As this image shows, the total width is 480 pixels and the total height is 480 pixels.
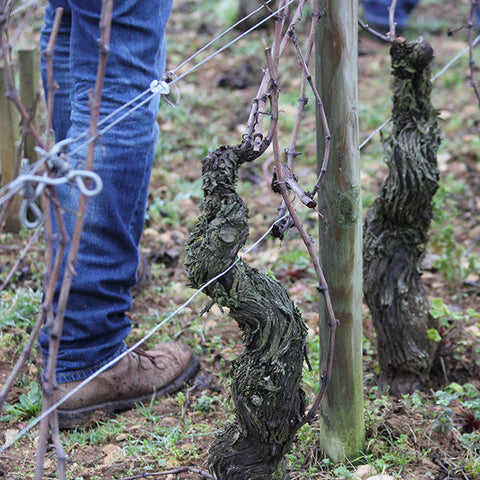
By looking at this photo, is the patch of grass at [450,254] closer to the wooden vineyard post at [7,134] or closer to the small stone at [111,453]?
the small stone at [111,453]

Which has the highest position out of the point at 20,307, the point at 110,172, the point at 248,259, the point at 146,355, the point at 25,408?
the point at 110,172

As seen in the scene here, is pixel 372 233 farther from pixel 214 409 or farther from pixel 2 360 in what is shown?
pixel 2 360

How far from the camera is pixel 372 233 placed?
94.2 inches

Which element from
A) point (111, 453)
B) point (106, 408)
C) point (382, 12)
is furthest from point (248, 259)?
point (382, 12)

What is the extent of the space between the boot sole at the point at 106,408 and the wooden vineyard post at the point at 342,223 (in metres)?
0.74

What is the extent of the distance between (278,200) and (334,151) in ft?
7.83

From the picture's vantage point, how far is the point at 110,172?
2076 millimetres

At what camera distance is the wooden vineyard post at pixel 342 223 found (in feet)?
5.61

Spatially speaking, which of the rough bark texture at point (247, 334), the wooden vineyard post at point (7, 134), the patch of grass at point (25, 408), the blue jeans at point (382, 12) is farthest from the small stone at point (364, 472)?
the blue jeans at point (382, 12)

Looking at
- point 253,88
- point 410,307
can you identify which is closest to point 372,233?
point 410,307

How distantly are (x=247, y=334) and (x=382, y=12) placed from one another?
224 inches

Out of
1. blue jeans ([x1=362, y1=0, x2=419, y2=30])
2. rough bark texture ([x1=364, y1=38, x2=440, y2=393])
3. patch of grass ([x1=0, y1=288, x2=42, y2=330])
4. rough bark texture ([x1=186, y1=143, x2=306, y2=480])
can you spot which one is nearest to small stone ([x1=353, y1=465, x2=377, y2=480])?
rough bark texture ([x1=186, y1=143, x2=306, y2=480])

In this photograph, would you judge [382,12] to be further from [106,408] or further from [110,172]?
[106,408]

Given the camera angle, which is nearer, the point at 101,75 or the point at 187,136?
the point at 101,75
